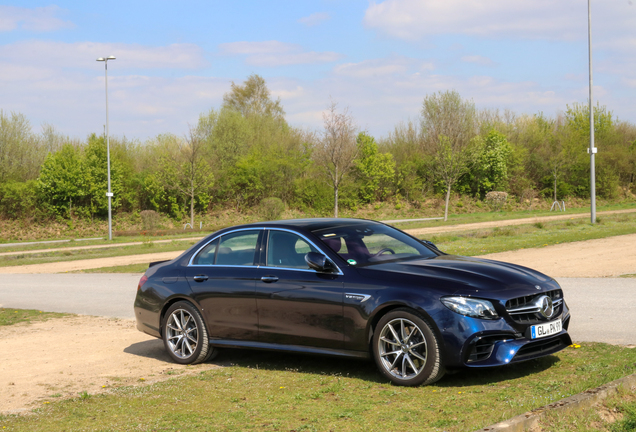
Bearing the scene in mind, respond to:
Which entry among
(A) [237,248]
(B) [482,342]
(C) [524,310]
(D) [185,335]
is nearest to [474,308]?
(B) [482,342]

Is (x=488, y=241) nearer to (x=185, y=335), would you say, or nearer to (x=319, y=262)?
(x=185, y=335)

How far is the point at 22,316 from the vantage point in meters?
11.9

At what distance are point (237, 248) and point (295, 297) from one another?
3.79ft

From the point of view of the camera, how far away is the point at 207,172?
156ft

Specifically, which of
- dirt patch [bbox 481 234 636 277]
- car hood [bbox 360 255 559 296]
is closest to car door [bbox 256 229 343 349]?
car hood [bbox 360 255 559 296]

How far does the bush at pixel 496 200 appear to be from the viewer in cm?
5175

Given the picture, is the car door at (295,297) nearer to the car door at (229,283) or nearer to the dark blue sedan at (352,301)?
the dark blue sedan at (352,301)

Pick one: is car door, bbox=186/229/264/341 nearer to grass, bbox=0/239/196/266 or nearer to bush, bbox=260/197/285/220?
grass, bbox=0/239/196/266

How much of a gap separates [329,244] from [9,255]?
2700 centimetres

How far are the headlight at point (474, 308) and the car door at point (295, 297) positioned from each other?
117 cm

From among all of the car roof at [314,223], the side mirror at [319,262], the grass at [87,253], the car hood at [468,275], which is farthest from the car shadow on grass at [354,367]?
the grass at [87,253]

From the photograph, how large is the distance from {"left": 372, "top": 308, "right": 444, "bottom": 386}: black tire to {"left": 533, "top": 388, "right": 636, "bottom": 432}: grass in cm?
139

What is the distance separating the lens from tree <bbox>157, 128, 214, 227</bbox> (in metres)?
46.1

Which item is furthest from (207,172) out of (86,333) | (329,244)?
(329,244)
